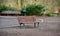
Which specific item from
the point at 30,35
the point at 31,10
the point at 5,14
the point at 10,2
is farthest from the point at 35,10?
the point at 30,35

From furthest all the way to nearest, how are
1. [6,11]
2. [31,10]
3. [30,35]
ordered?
[6,11]
[31,10]
[30,35]

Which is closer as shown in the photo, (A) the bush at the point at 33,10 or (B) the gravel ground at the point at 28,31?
(B) the gravel ground at the point at 28,31

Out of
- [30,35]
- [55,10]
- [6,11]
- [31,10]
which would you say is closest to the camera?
[30,35]

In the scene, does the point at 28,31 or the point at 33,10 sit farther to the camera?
the point at 33,10

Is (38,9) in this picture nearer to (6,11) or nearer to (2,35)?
(6,11)

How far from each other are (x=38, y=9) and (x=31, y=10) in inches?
33.3

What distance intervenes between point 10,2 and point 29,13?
4.94 m

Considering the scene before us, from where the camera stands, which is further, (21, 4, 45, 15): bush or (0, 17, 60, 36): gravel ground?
(21, 4, 45, 15): bush

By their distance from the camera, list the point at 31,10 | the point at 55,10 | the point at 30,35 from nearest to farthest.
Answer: the point at 30,35 < the point at 31,10 < the point at 55,10

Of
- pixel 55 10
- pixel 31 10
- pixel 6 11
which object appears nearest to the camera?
pixel 31 10

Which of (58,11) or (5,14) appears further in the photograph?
(58,11)

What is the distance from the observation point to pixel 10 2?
24.2m

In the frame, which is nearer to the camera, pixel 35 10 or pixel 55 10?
pixel 35 10

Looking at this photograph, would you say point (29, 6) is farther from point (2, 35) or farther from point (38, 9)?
point (2, 35)
